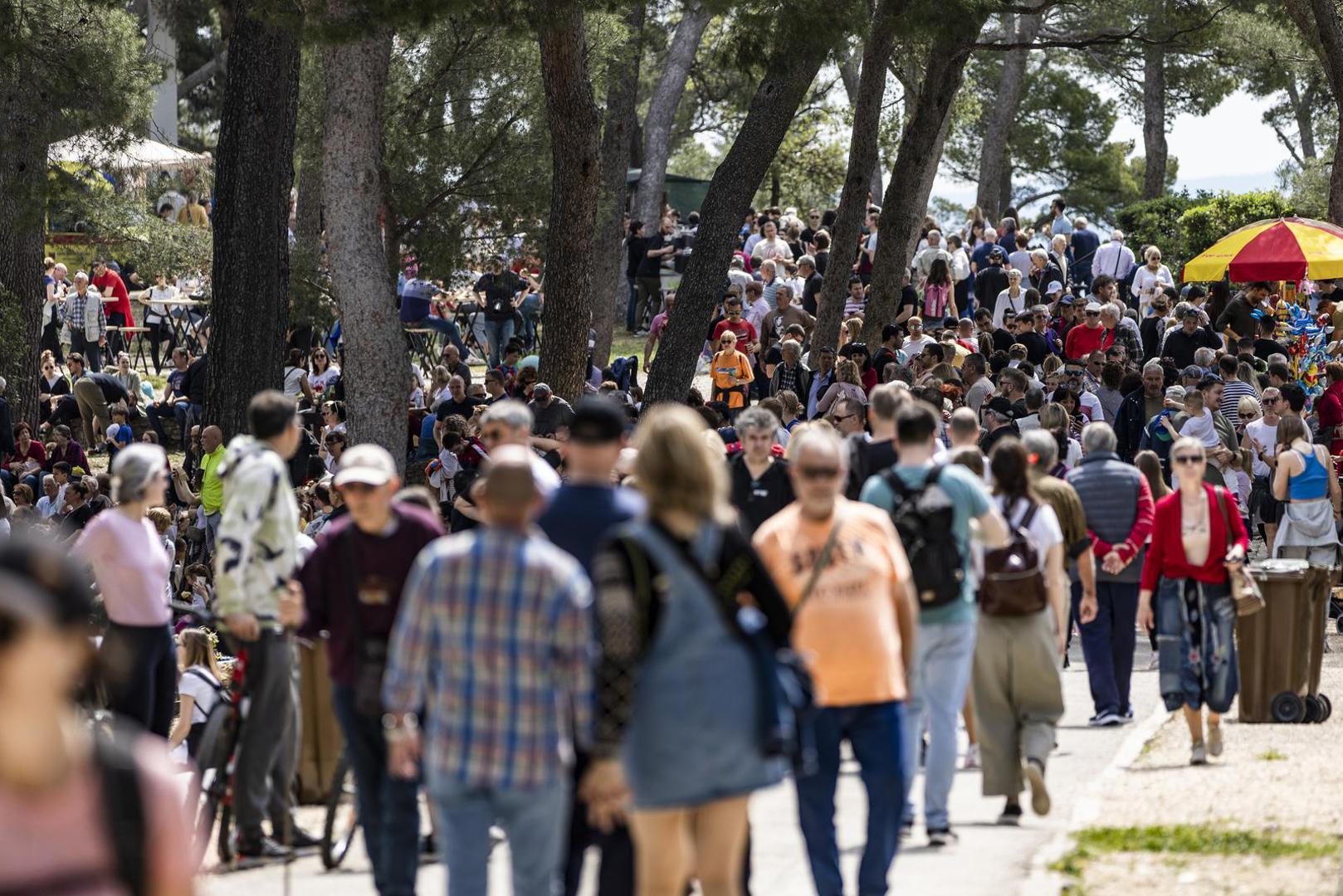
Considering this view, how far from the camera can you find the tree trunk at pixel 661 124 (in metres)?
35.1

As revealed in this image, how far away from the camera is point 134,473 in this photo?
7586mm

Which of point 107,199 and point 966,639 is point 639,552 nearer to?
point 966,639

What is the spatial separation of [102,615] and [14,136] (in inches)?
534

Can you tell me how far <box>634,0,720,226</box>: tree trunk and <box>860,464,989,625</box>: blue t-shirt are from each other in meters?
27.8

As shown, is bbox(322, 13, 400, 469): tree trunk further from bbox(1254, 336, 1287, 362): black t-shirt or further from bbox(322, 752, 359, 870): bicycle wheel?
bbox(322, 752, 359, 870): bicycle wheel

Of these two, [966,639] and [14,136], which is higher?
[14,136]

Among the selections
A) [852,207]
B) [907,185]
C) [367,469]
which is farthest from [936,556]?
[907,185]

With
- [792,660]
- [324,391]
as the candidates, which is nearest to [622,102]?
[324,391]

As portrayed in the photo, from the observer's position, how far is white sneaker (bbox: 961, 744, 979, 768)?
9.66 m

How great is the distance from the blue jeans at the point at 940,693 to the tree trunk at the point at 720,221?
1092cm

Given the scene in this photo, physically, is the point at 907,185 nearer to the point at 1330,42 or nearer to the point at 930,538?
the point at 1330,42

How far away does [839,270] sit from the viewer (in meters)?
20.2

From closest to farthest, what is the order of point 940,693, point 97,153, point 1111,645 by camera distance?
point 940,693 → point 1111,645 → point 97,153

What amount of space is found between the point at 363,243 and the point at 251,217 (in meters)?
1.63
